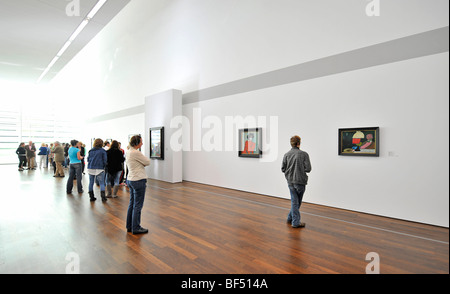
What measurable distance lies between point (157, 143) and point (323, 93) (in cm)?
668

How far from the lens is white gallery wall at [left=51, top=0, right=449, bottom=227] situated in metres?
4.34

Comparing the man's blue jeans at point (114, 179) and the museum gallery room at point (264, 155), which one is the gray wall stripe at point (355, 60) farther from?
the man's blue jeans at point (114, 179)

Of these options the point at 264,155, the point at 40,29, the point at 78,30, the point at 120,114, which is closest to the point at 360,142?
the point at 264,155

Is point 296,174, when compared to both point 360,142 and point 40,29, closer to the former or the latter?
point 360,142

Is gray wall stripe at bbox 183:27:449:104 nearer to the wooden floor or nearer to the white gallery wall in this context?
the white gallery wall

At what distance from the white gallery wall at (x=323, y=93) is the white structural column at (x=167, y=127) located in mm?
420

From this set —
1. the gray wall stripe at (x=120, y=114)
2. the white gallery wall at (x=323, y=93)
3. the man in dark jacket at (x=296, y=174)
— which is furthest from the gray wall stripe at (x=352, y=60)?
the gray wall stripe at (x=120, y=114)

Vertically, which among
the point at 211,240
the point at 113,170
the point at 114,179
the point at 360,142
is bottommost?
the point at 211,240

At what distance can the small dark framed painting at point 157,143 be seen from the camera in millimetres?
9430

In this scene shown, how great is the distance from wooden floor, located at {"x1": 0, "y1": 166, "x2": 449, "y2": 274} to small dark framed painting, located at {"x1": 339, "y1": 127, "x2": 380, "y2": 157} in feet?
4.37

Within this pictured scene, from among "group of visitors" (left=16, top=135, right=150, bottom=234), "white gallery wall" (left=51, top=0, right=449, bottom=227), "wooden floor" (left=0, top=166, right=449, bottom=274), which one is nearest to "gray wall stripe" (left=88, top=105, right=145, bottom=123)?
"white gallery wall" (left=51, top=0, right=449, bottom=227)

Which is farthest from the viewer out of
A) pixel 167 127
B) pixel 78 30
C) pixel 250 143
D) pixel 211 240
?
pixel 78 30

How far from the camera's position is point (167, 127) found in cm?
924

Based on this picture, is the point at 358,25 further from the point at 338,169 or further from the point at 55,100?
the point at 55,100
